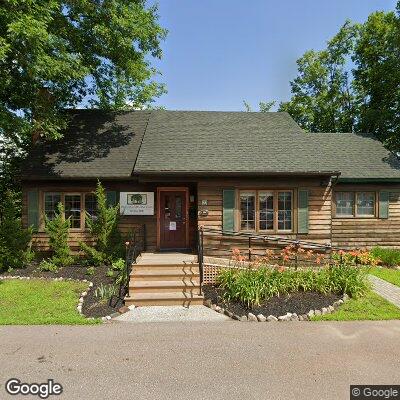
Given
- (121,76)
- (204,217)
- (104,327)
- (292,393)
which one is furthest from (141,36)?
(292,393)

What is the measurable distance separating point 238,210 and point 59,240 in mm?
6350

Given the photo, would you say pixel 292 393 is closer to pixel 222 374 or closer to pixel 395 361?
pixel 222 374

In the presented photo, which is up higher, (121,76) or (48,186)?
(121,76)

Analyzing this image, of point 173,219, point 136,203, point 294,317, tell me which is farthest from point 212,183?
point 294,317

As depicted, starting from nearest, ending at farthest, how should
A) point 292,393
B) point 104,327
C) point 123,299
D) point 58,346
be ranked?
point 292,393
point 58,346
point 104,327
point 123,299

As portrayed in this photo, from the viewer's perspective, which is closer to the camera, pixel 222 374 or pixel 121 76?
pixel 222 374

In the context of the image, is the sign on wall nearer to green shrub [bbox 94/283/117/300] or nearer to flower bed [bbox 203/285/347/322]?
green shrub [bbox 94/283/117/300]

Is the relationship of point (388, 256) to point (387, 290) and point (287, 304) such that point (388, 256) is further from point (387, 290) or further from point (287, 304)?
point (287, 304)

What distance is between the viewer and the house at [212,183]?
36.5ft

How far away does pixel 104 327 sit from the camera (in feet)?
22.0

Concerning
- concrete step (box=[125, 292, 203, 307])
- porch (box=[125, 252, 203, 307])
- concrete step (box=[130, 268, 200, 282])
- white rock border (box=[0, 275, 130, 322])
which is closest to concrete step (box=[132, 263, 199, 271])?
porch (box=[125, 252, 203, 307])

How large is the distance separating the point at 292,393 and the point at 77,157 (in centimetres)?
1125

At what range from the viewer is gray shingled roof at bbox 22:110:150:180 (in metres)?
12.0

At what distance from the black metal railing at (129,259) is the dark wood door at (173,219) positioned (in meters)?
0.75
